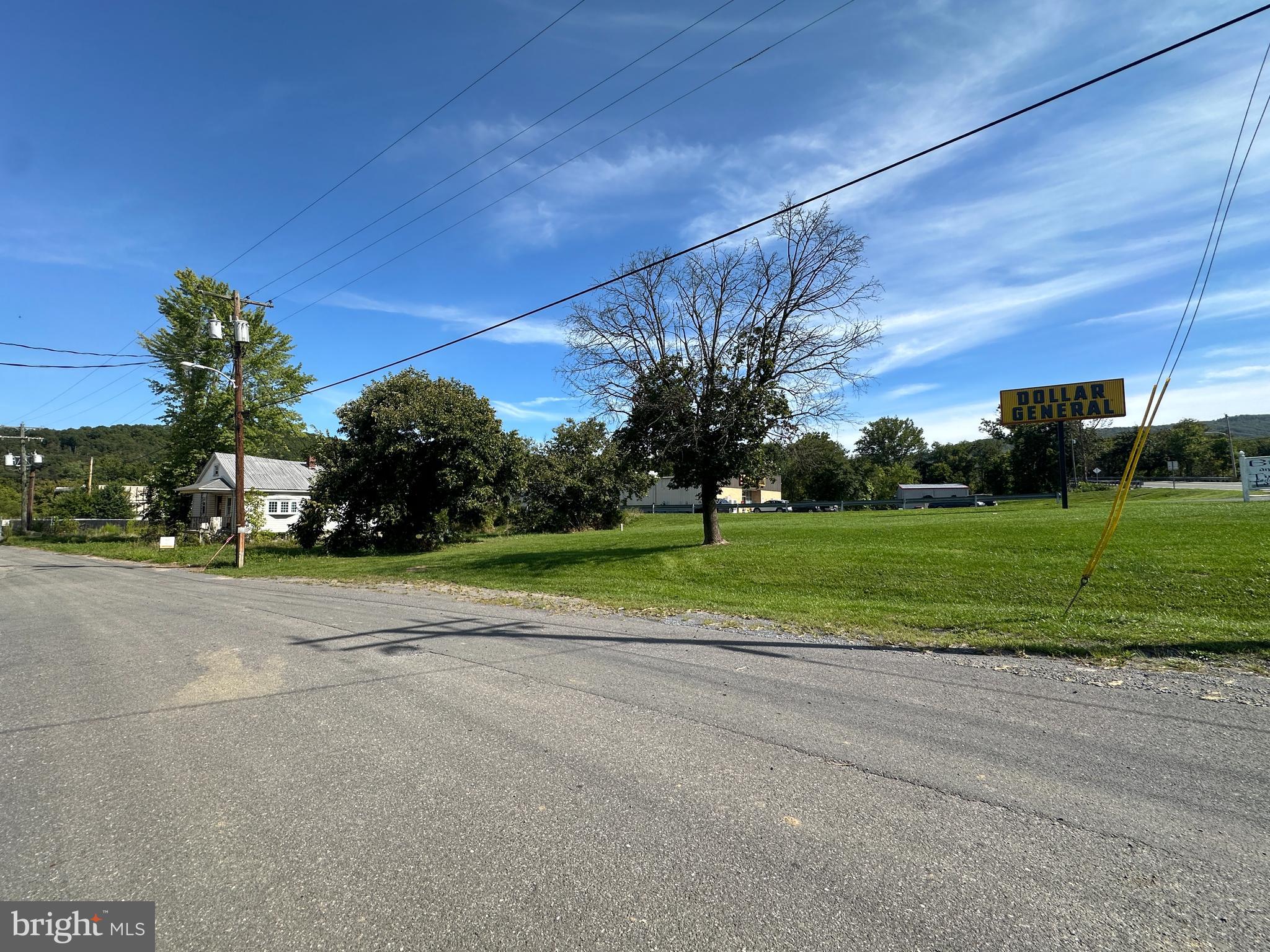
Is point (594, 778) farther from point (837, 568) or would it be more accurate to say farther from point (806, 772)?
point (837, 568)

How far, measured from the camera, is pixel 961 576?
1276cm

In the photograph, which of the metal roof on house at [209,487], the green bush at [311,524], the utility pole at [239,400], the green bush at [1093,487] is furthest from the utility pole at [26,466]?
the green bush at [1093,487]

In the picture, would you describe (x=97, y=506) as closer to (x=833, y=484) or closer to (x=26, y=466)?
(x=26, y=466)

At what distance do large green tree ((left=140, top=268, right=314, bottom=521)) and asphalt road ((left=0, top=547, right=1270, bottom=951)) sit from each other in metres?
39.0

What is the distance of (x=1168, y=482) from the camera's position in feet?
213

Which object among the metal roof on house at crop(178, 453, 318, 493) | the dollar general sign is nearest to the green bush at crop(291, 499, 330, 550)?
the metal roof on house at crop(178, 453, 318, 493)

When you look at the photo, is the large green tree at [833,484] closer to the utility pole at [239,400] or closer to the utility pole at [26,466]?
the utility pole at [239,400]

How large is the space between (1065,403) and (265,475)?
174 feet

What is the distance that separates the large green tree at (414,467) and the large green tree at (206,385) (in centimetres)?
1279

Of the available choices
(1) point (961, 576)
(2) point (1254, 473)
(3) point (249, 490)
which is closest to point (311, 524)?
(3) point (249, 490)

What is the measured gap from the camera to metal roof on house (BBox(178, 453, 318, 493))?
4309 centimetres

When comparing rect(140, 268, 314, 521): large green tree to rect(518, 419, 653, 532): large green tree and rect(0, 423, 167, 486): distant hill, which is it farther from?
rect(0, 423, 167, 486): distant hill

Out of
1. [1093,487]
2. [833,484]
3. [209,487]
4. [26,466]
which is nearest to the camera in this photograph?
[209,487]

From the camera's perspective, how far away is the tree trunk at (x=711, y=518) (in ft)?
63.7
